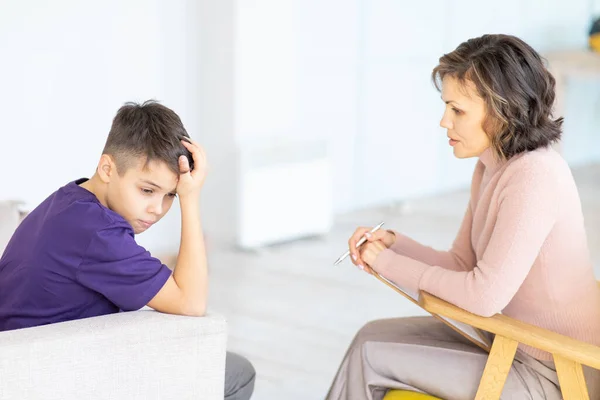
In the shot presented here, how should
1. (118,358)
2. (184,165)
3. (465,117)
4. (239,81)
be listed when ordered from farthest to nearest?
(239,81) < (465,117) < (184,165) < (118,358)

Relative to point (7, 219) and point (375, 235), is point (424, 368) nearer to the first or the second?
point (375, 235)

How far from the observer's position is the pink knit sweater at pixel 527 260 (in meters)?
1.87

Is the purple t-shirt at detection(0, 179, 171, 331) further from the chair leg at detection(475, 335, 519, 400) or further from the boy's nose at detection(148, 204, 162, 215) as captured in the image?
the chair leg at detection(475, 335, 519, 400)

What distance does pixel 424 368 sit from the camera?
6.68 feet

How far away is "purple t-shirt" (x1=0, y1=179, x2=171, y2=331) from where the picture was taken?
5.61 feet

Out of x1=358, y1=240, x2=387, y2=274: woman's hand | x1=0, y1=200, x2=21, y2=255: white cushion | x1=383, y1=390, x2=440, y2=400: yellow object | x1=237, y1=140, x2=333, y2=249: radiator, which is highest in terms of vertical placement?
x1=358, y1=240, x2=387, y2=274: woman's hand

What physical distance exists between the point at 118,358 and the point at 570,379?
2.80 feet

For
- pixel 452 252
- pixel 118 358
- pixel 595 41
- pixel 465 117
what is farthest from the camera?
pixel 595 41

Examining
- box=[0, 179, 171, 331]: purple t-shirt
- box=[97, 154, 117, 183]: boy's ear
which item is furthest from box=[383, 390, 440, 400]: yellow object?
box=[97, 154, 117, 183]: boy's ear

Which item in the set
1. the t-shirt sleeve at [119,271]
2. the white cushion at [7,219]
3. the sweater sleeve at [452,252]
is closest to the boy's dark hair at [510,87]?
the sweater sleeve at [452,252]

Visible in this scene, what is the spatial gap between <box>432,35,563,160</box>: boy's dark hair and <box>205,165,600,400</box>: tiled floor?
1248 millimetres

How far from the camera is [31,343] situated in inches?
60.8

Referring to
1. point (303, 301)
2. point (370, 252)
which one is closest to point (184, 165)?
point (370, 252)

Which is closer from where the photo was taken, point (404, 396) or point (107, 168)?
point (107, 168)
